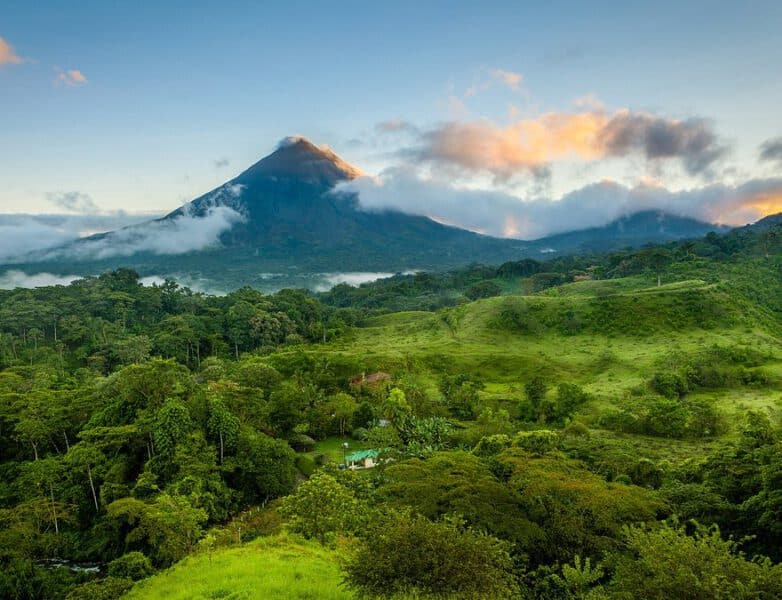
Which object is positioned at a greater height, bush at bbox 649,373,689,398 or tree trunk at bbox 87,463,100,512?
tree trunk at bbox 87,463,100,512

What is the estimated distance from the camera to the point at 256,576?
13.2m

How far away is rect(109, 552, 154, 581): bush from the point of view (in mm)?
17125

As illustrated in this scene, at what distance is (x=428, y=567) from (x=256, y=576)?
23.0 feet

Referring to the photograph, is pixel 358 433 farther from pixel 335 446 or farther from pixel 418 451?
pixel 418 451

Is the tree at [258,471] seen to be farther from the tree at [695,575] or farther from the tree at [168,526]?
the tree at [695,575]

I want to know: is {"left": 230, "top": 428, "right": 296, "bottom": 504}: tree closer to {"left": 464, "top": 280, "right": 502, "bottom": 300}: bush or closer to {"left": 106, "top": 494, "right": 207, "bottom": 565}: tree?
{"left": 106, "top": 494, "right": 207, "bottom": 565}: tree

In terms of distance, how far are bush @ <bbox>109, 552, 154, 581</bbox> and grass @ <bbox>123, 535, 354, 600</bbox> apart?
2471 millimetres

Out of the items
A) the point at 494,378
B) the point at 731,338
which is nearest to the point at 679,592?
the point at 494,378

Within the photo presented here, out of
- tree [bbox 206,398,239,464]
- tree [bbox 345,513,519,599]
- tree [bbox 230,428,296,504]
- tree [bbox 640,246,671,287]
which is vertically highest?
tree [bbox 640,246,671,287]

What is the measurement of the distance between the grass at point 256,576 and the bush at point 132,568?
2.47 metres

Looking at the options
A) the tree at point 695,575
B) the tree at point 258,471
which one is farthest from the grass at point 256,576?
the tree at point 258,471

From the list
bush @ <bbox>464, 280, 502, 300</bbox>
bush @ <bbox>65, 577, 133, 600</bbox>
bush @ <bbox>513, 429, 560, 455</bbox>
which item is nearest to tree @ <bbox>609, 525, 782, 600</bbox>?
bush @ <bbox>65, 577, 133, 600</bbox>

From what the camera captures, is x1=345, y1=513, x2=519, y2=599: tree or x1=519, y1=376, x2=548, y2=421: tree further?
x1=519, y1=376, x2=548, y2=421: tree

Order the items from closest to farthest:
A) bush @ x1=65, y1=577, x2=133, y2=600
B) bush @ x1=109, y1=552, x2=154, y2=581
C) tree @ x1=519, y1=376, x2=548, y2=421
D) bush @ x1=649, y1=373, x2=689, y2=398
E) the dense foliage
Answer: the dense foliage → bush @ x1=65, y1=577, x2=133, y2=600 → bush @ x1=109, y1=552, x2=154, y2=581 → tree @ x1=519, y1=376, x2=548, y2=421 → bush @ x1=649, y1=373, x2=689, y2=398
